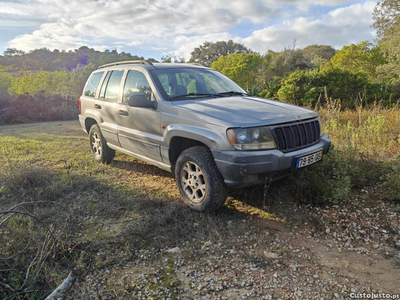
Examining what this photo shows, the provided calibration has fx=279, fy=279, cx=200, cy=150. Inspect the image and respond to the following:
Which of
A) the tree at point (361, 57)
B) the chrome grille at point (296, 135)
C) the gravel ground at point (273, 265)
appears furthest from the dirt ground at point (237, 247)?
the tree at point (361, 57)

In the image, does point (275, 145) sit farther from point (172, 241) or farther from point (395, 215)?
point (395, 215)

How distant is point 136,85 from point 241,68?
22.9 meters

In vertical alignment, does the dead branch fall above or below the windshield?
below

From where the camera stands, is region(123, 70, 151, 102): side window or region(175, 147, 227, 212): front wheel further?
region(123, 70, 151, 102): side window

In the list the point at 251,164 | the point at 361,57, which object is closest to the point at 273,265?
the point at 251,164

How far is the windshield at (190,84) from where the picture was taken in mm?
3838

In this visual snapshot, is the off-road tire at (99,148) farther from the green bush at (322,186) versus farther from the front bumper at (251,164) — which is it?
the green bush at (322,186)

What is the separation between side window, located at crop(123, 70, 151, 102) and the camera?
13.1ft

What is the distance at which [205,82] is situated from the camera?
4180 mm

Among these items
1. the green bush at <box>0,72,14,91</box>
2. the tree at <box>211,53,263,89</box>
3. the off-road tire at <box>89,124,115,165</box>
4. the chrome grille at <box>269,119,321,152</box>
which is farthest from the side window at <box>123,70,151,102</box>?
the tree at <box>211,53,263,89</box>

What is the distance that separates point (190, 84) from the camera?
4039 mm

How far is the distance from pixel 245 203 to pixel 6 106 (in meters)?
13.3

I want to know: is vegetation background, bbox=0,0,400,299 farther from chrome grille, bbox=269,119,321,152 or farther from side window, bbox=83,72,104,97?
side window, bbox=83,72,104,97

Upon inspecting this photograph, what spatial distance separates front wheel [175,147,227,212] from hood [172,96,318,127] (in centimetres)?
45
